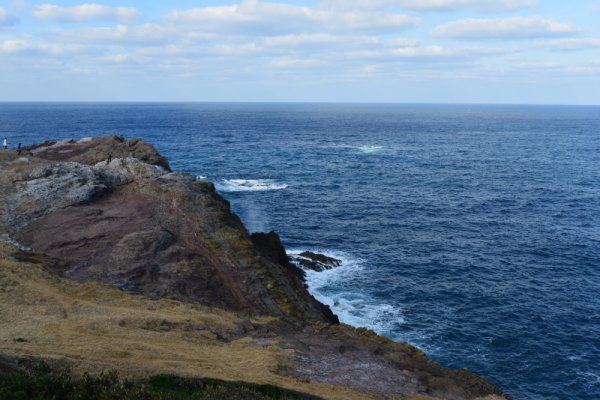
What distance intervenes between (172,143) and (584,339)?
15052 centimetres

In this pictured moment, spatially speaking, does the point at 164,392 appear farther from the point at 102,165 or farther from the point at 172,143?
the point at 172,143

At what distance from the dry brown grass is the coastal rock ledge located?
0.27 ft

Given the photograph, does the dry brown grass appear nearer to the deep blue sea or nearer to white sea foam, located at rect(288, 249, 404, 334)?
white sea foam, located at rect(288, 249, 404, 334)

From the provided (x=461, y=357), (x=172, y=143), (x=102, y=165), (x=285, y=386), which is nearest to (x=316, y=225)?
(x=102, y=165)

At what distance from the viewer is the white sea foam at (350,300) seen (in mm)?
51969

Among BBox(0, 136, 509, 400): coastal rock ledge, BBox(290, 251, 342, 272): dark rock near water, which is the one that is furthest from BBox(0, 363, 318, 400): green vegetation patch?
BBox(290, 251, 342, 272): dark rock near water

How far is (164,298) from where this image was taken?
4147 centimetres

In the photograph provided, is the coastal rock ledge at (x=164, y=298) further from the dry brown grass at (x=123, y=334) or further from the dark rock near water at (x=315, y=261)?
the dark rock near water at (x=315, y=261)

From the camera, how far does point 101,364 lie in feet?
91.9

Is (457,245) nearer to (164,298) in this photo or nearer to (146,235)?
(146,235)

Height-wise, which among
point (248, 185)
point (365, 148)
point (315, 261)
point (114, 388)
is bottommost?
point (315, 261)

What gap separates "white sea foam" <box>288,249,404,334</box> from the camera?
52.0 metres

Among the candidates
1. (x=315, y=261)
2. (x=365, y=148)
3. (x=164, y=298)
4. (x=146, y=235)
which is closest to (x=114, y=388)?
(x=164, y=298)

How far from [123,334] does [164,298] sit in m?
7.40
